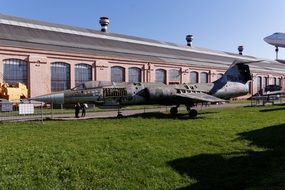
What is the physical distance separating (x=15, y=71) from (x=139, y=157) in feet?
99.7

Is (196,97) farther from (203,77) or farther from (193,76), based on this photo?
(203,77)

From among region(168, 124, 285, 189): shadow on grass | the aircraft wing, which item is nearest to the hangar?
the aircraft wing

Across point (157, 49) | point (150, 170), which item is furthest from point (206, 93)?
point (157, 49)

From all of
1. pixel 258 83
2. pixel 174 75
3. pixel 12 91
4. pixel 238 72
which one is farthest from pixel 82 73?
pixel 258 83

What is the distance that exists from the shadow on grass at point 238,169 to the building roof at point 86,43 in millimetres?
31453

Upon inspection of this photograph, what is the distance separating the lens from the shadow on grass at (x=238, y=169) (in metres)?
10.6

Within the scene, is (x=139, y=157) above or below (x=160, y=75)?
below

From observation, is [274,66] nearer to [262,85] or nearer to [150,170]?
[262,85]

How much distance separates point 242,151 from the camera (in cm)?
1446

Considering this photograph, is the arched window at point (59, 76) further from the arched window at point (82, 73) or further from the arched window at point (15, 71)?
the arched window at point (15, 71)

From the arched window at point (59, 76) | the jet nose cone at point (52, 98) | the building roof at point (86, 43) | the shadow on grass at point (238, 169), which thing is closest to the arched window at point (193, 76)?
the building roof at point (86, 43)

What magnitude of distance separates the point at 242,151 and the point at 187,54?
5626cm

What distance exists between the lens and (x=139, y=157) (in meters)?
13.0

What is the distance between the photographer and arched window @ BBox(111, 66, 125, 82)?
48.9 meters
